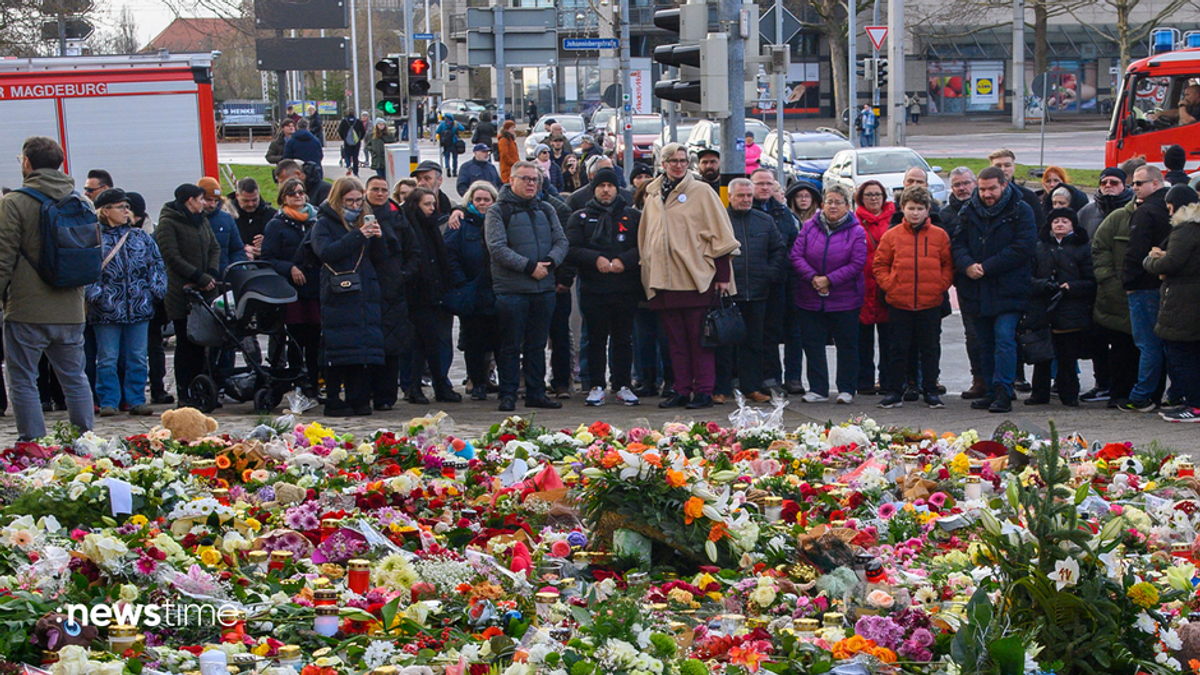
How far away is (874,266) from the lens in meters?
11.4

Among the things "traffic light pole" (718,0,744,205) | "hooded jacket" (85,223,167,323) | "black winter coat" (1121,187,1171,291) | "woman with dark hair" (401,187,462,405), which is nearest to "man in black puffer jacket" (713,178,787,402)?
"traffic light pole" (718,0,744,205)

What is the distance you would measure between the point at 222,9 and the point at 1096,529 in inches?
836

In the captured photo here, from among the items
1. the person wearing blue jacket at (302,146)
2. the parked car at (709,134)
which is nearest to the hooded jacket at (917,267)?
the person wearing blue jacket at (302,146)

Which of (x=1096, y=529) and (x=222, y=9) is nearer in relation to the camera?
(x=1096, y=529)

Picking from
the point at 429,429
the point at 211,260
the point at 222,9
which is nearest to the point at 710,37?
the point at 211,260

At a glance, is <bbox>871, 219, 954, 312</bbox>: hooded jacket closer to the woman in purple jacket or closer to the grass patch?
the woman in purple jacket

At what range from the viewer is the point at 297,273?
1122cm

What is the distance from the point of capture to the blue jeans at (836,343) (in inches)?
451

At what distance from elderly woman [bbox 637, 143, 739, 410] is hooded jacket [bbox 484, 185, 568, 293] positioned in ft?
2.52

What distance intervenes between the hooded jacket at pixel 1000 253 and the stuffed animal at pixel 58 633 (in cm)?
804

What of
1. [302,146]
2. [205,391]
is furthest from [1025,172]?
[205,391]

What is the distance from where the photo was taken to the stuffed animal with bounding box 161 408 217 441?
25.8ft

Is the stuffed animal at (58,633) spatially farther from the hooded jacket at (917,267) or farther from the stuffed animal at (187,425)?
the hooded jacket at (917,267)

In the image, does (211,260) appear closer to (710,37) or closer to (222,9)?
(710,37)
